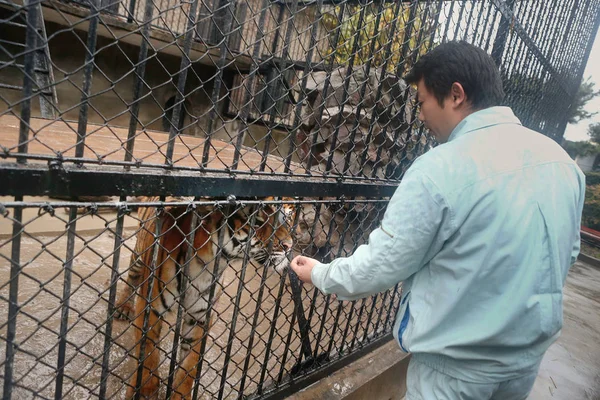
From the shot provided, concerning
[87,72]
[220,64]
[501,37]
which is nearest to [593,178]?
[501,37]

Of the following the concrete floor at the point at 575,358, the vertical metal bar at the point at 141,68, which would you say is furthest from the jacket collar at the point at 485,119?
the concrete floor at the point at 575,358

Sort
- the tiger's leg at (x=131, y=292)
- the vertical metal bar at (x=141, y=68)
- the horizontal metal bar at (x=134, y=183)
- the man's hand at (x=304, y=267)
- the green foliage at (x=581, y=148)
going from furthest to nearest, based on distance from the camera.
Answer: the green foliage at (x=581, y=148), the tiger's leg at (x=131, y=292), the man's hand at (x=304, y=267), the vertical metal bar at (x=141, y=68), the horizontal metal bar at (x=134, y=183)

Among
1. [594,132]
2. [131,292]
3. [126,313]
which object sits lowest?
[126,313]

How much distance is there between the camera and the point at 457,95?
68.7 inches

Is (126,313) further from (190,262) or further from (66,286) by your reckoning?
(66,286)

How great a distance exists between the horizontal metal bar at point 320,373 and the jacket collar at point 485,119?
1.94 m

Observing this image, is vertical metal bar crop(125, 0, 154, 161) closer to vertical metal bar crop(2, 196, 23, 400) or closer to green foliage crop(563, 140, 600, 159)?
vertical metal bar crop(2, 196, 23, 400)

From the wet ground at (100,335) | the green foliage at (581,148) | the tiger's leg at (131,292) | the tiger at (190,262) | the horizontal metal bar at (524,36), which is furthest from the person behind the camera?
the green foliage at (581,148)

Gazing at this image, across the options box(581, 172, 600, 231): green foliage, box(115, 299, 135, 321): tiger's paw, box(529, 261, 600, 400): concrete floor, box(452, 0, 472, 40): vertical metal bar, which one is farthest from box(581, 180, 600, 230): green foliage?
box(115, 299, 135, 321): tiger's paw

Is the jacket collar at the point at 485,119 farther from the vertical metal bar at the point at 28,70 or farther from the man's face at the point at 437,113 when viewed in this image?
the vertical metal bar at the point at 28,70

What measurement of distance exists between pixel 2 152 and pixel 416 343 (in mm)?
1610

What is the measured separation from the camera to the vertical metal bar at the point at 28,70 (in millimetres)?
1133

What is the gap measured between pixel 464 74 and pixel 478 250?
75 cm

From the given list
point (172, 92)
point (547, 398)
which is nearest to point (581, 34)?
point (547, 398)
